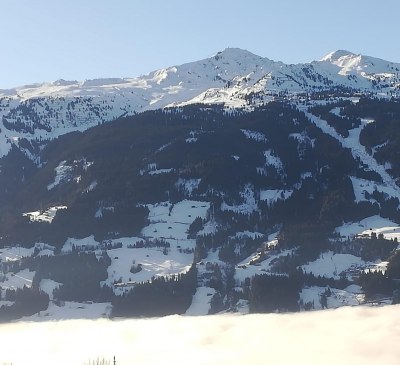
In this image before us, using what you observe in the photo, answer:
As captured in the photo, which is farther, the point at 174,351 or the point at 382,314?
the point at 382,314

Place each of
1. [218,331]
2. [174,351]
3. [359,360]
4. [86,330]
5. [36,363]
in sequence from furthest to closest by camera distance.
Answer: [86,330]
[218,331]
[174,351]
[36,363]
[359,360]

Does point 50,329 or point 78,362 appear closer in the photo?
point 78,362

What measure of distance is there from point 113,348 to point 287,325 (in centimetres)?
4472

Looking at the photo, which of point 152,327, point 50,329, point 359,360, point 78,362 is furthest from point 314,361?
point 50,329

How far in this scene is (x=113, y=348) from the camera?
172 metres

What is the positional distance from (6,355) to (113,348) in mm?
24464

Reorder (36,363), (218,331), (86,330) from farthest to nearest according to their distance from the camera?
(86,330), (218,331), (36,363)

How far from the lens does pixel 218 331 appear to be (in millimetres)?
182125

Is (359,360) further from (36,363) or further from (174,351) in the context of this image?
(36,363)

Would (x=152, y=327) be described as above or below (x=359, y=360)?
below

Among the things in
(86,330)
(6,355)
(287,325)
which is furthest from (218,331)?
(6,355)

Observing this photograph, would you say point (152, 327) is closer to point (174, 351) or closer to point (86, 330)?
point (86, 330)

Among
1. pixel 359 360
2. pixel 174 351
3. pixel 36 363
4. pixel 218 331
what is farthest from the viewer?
pixel 218 331

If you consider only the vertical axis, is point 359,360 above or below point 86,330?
above
